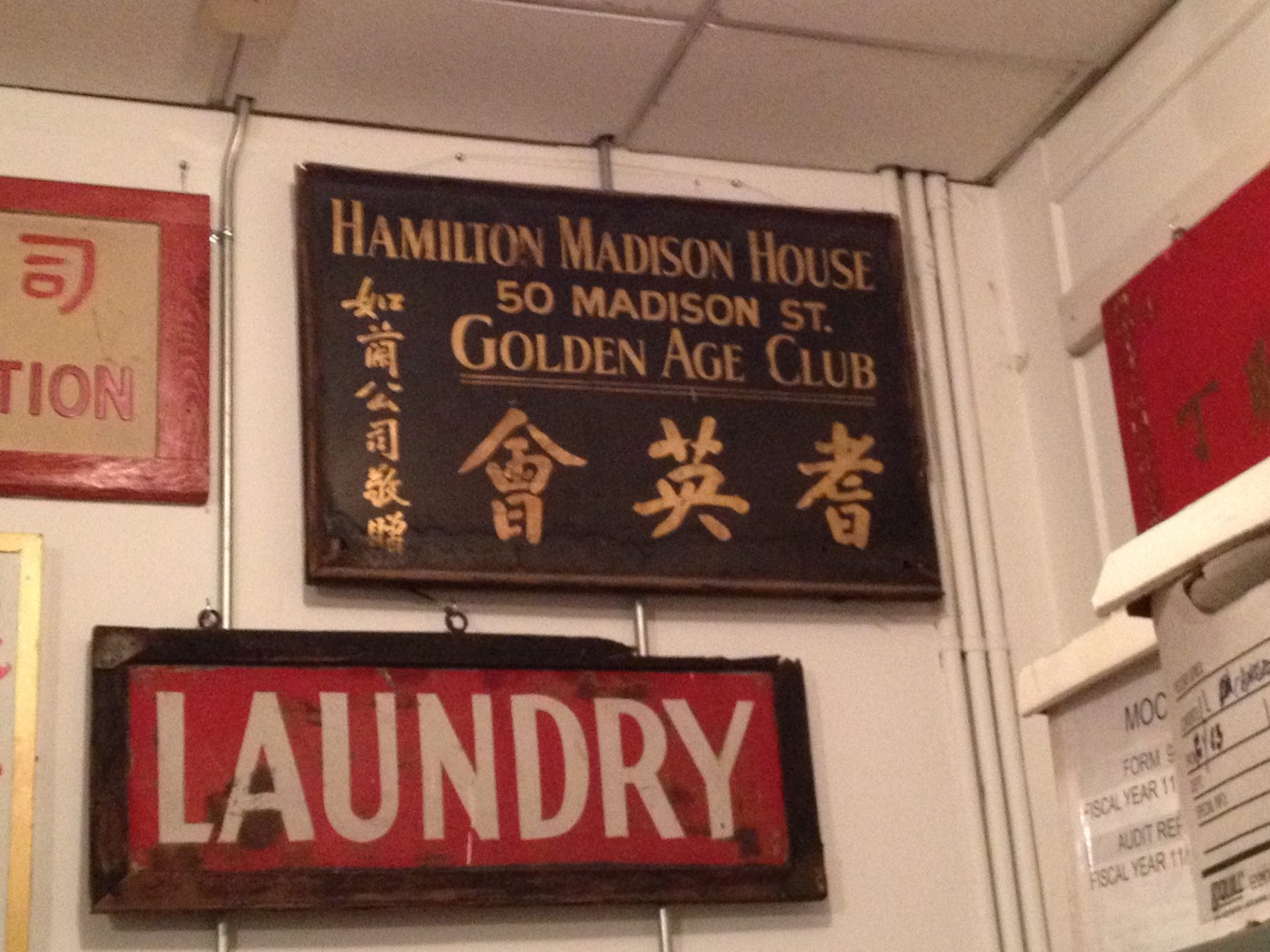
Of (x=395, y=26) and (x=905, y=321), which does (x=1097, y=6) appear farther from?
(x=395, y=26)

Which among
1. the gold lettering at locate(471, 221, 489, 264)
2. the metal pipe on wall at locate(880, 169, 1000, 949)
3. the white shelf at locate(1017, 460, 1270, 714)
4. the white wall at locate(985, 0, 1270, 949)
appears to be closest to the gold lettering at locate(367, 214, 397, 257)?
the gold lettering at locate(471, 221, 489, 264)

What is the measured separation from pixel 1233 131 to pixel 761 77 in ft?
2.05

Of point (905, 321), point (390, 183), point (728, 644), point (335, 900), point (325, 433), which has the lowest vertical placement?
point (335, 900)

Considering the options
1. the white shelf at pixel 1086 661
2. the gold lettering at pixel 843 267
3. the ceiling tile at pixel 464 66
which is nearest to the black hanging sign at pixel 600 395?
the gold lettering at pixel 843 267

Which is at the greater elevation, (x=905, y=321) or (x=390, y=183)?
(x=390, y=183)

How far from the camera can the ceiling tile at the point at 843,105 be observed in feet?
7.30

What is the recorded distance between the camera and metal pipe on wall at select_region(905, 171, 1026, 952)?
7.09ft

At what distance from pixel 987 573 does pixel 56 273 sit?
4.34ft

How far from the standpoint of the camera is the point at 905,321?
239cm

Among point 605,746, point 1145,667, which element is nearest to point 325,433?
point 605,746

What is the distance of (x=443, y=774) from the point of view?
1.95 meters

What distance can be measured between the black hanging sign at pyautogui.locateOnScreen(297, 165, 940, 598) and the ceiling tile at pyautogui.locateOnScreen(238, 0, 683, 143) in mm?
120

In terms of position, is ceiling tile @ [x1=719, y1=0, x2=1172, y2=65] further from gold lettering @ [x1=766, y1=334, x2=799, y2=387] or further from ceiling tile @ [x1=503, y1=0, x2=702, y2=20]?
gold lettering @ [x1=766, y1=334, x2=799, y2=387]

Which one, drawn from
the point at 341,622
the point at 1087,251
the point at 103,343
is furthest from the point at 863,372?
the point at 103,343
